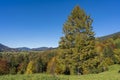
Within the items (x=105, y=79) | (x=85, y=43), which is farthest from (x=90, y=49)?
(x=105, y=79)

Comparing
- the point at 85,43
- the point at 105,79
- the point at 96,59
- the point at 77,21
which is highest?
the point at 77,21

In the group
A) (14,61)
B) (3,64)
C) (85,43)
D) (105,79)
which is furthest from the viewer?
(14,61)

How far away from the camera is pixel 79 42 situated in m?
44.5

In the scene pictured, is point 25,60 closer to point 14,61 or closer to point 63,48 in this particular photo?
point 14,61

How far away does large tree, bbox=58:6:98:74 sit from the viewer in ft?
147

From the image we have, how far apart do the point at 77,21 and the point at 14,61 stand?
294ft

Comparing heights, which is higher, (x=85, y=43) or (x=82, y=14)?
(x=82, y=14)

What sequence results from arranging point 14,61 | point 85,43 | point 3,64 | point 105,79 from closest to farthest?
point 105,79 < point 85,43 < point 3,64 < point 14,61

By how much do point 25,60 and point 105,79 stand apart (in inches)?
4550

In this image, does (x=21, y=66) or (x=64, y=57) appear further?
(x=21, y=66)

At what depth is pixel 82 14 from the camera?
46031mm

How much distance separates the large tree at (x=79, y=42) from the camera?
44.8 metres

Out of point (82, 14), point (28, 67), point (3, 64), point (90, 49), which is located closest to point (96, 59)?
point (90, 49)

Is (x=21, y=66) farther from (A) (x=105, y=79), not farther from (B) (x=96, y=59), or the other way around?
(A) (x=105, y=79)
